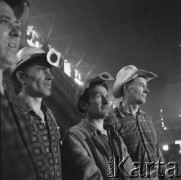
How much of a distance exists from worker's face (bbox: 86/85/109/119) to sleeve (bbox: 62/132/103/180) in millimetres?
508

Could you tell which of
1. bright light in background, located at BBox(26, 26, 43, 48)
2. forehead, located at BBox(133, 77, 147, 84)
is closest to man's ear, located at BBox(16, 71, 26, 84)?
forehead, located at BBox(133, 77, 147, 84)

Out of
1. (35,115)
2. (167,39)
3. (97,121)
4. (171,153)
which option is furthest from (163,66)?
(35,115)

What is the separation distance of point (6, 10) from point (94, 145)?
151 centimetres

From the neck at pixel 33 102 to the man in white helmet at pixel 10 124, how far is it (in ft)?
2.37

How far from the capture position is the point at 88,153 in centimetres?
244

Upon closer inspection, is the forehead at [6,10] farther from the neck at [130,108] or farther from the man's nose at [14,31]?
the neck at [130,108]

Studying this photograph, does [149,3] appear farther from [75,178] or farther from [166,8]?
[75,178]

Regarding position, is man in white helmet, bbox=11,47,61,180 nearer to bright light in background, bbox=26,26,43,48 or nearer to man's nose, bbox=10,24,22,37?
man's nose, bbox=10,24,22,37

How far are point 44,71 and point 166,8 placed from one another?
23.2 feet

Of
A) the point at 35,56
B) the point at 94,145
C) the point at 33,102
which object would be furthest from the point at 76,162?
the point at 35,56

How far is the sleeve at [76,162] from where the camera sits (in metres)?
2.21

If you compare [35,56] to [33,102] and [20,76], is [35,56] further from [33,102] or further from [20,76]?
[33,102]

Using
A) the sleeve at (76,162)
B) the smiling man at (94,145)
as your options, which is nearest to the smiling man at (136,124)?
the smiling man at (94,145)

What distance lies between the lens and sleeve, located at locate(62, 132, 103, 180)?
2205mm
